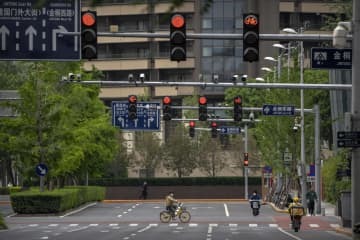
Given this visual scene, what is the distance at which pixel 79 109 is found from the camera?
225 feet

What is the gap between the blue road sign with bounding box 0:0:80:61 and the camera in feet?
85.8

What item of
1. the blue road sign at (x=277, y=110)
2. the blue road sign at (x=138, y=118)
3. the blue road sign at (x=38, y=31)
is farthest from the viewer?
the blue road sign at (x=138, y=118)

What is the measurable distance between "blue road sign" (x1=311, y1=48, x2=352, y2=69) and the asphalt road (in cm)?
1109

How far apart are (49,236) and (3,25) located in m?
12.7

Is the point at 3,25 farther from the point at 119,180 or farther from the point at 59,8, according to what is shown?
the point at 119,180

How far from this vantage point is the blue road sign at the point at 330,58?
25.2 m

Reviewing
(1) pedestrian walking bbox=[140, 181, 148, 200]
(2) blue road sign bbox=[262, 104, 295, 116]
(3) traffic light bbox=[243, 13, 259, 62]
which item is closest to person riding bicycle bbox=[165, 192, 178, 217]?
(2) blue road sign bbox=[262, 104, 295, 116]

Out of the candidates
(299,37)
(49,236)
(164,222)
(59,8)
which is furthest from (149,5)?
(164,222)

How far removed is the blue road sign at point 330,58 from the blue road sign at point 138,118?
38.1 meters

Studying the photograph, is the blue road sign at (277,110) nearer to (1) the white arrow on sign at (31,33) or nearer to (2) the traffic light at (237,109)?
(2) the traffic light at (237,109)

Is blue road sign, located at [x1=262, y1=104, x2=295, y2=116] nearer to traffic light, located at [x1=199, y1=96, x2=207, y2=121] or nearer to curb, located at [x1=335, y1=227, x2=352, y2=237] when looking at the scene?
traffic light, located at [x1=199, y1=96, x2=207, y2=121]

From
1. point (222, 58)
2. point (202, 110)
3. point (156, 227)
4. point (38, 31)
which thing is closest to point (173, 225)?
point (156, 227)

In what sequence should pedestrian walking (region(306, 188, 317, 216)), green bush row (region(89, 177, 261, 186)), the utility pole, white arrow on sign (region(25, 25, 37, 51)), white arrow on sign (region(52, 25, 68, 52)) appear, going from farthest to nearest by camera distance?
green bush row (region(89, 177, 261, 186)), pedestrian walking (region(306, 188, 317, 216)), white arrow on sign (region(25, 25, 37, 51)), white arrow on sign (region(52, 25, 68, 52)), the utility pole

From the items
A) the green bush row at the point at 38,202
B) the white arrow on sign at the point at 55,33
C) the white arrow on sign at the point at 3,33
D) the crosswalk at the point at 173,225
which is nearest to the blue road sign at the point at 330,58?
the white arrow on sign at the point at 55,33
